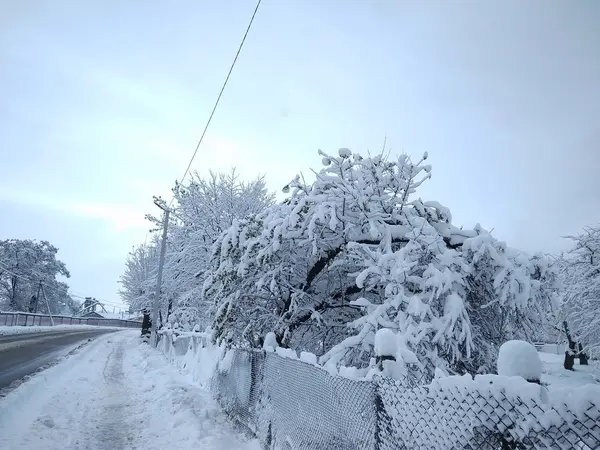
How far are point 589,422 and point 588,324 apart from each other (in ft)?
58.5

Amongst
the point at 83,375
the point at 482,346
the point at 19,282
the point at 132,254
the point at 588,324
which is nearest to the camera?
the point at 482,346

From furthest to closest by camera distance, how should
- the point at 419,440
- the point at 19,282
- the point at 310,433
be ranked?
1. the point at 19,282
2. the point at 310,433
3. the point at 419,440

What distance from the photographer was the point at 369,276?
21.1 feet

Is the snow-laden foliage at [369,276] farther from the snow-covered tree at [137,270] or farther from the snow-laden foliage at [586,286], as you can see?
the snow-covered tree at [137,270]

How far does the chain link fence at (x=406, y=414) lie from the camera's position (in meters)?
2.11

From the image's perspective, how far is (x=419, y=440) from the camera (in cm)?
290

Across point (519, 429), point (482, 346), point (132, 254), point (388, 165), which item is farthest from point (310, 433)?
point (132, 254)

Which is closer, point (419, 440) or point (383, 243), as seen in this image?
point (419, 440)

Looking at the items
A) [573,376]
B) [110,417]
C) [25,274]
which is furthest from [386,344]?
[25,274]

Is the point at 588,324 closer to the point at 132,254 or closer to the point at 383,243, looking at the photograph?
the point at 383,243

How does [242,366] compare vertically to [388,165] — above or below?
below

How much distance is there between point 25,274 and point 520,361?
65275 millimetres

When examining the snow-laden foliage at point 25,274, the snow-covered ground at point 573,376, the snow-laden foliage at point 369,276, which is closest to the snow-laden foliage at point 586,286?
the snow-covered ground at point 573,376

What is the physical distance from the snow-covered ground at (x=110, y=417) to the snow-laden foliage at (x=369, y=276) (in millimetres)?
1581
